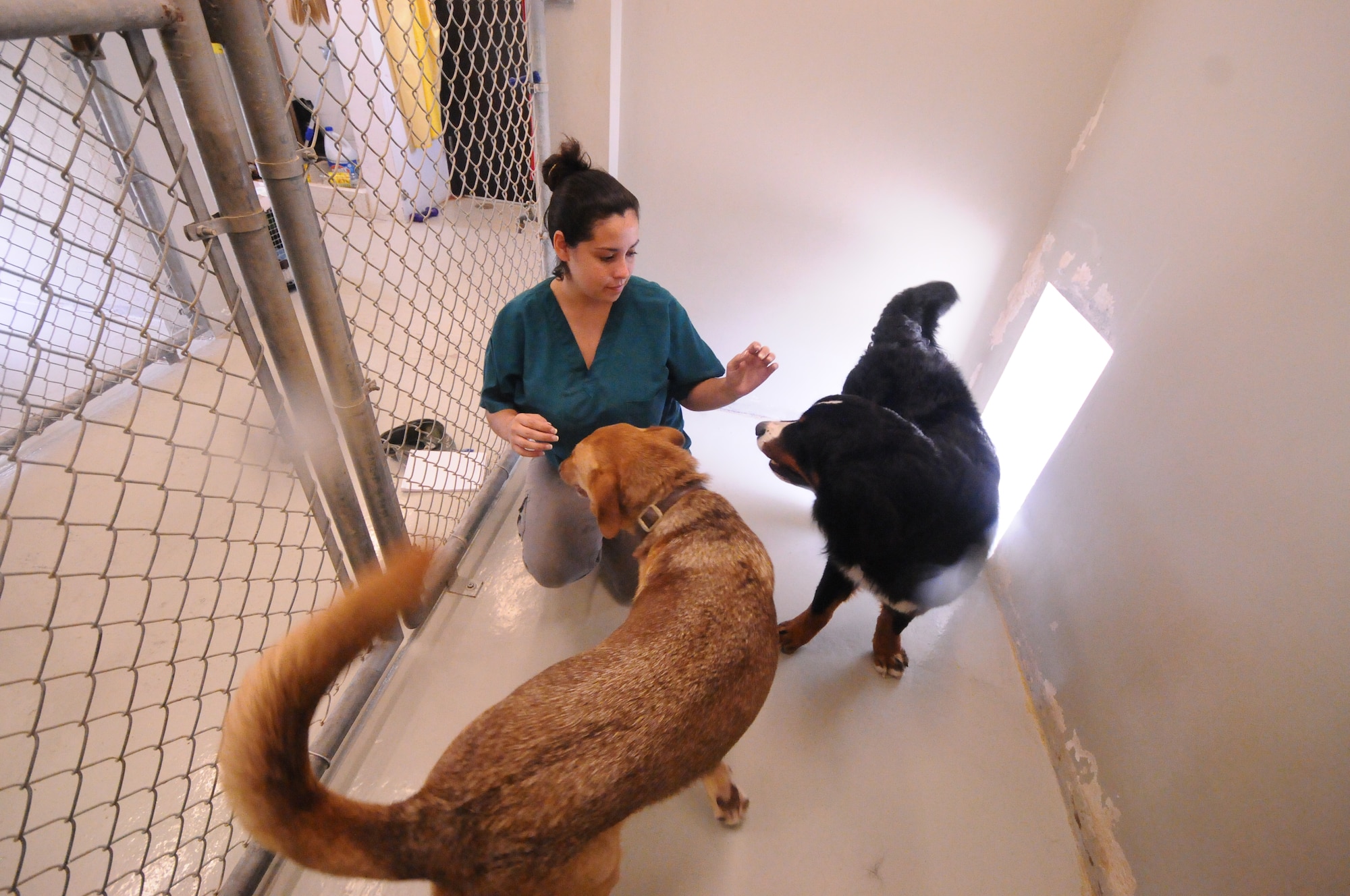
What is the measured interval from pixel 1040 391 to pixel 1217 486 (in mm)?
1089

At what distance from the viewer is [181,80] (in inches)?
33.5

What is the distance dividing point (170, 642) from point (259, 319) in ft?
4.06

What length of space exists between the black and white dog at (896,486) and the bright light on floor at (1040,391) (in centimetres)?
45

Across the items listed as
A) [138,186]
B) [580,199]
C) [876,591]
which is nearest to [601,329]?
[580,199]

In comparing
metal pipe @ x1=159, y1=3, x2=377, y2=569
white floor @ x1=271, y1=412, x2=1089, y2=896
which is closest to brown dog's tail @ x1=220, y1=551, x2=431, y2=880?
metal pipe @ x1=159, y1=3, x2=377, y2=569

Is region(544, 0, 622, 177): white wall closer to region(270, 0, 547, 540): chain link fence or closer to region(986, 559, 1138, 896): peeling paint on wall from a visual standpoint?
region(270, 0, 547, 540): chain link fence

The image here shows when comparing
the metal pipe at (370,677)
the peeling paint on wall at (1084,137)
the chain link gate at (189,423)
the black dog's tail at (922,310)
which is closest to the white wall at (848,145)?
the peeling paint on wall at (1084,137)

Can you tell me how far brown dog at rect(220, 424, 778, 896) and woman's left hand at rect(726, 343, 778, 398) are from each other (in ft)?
2.01

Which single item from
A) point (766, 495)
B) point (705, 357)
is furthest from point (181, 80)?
point (766, 495)

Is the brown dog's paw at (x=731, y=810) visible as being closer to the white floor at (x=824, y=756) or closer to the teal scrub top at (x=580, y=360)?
the white floor at (x=824, y=756)

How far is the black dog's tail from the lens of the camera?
2024 mm

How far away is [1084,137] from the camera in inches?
82.5

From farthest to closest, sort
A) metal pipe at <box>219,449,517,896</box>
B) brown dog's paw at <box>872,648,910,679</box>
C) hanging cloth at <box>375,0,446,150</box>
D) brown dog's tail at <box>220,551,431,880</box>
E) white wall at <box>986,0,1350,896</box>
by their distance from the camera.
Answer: hanging cloth at <box>375,0,446,150</box> → brown dog's paw at <box>872,648,910,679</box> → metal pipe at <box>219,449,517,896</box> → white wall at <box>986,0,1350,896</box> → brown dog's tail at <box>220,551,431,880</box>

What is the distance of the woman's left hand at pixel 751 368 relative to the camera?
164 cm
